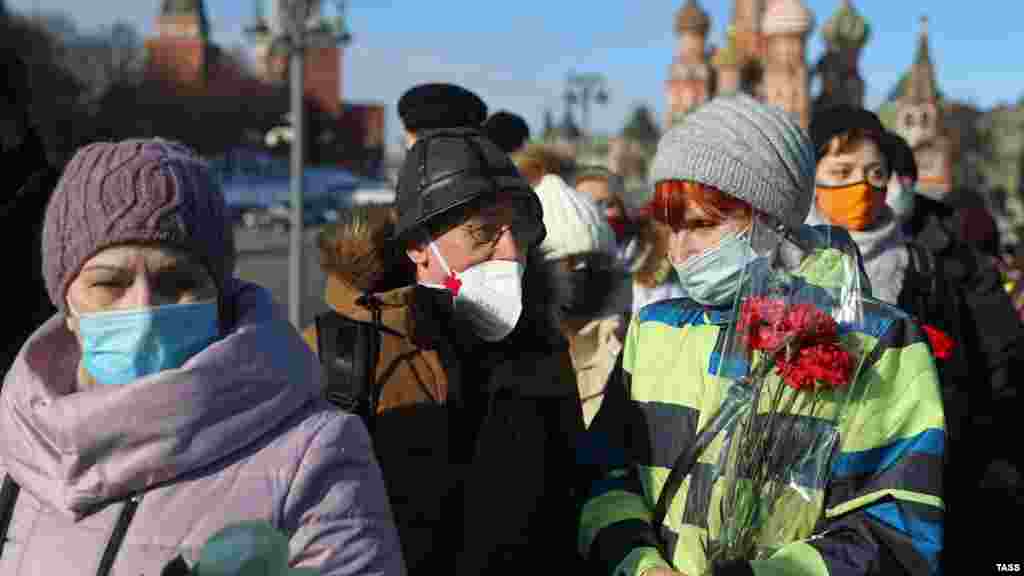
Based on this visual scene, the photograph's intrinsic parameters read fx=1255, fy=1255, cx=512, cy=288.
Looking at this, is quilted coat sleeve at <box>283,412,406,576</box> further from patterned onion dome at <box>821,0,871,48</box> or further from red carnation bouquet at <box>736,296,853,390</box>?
patterned onion dome at <box>821,0,871,48</box>

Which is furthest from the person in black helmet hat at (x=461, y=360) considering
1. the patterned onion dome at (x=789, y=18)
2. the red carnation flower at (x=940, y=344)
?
the patterned onion dome at (x=789, y=18)

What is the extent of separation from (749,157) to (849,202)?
5.00 ft

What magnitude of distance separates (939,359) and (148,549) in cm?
284

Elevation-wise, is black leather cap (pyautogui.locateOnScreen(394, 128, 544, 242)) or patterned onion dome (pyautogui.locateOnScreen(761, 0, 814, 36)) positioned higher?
black leather cap (pyautogui.locateOnScreen(394, 128, 544, 242))

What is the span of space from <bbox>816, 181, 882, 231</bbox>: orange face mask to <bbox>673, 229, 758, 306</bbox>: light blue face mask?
60.9 inches

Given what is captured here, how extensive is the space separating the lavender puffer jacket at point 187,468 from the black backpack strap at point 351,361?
56 centimetres

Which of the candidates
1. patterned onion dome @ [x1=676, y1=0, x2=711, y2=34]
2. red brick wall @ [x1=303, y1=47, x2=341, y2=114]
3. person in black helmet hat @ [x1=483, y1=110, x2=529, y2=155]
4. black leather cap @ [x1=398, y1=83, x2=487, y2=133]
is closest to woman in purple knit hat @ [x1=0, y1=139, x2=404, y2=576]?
black leather cap @ [x1=398, y1=83, x2=487, y2=133]

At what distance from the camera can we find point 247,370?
223 centimetres

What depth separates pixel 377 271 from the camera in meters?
3.21

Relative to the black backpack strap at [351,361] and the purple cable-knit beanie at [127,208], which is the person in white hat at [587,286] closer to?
the black backpack strap at [351,361]

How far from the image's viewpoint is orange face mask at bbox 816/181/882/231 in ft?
13.9

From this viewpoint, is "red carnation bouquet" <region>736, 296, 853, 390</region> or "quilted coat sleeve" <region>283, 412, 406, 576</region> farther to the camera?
"red carnation bouquet" <region>736, 296, 853, 390</region>

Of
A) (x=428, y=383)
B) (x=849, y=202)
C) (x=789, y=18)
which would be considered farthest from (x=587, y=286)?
(x=789, y=18)

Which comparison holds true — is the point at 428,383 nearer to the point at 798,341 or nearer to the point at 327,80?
the point at 798,341
